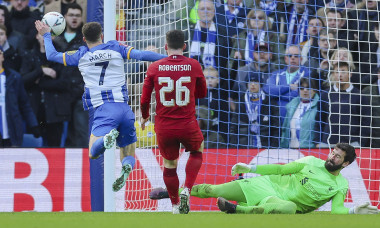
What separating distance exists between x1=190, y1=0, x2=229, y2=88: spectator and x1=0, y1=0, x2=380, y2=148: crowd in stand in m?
0.02

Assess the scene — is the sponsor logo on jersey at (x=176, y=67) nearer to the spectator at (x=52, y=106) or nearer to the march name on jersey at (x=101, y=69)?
the march name on jersey at (x=101, y=69)

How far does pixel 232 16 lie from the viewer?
11.4 metres

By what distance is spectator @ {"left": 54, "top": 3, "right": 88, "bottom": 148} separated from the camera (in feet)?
41.8

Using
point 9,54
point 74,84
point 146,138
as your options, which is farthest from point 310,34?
point 9,54

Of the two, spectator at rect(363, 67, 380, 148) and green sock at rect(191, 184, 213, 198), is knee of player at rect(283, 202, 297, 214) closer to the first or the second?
green sock at rect(191, 184, 213, 198)

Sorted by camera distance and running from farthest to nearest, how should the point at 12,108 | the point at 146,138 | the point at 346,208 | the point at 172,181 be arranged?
the point at 12,108 → the point at 146,138 → the point at 346,208 → the point at 172,181

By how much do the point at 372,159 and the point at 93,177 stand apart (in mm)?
3900

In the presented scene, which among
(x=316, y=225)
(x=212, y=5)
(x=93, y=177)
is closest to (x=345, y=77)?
(x=212, y=5)

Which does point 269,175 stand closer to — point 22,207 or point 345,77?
point 345,77

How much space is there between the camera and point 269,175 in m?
9.48

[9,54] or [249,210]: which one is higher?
[9,54]

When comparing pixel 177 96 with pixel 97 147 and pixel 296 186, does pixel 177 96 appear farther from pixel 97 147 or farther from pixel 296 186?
pixel 296 186

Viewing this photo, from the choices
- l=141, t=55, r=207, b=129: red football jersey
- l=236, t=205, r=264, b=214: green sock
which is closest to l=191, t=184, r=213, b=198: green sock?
l=236, t=205, r=264, b=214: green sock

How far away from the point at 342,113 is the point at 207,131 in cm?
196
